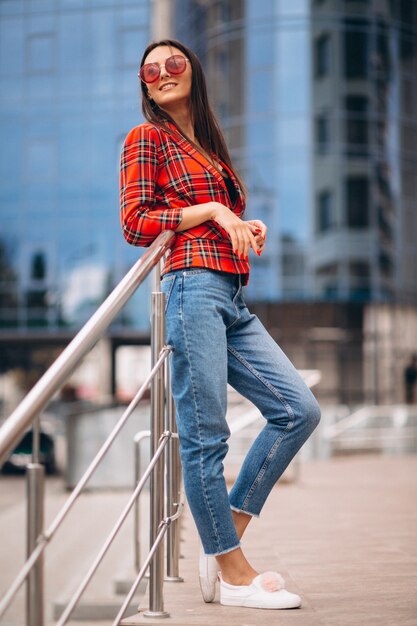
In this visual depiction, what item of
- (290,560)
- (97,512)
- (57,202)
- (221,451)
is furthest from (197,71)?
(57,202)

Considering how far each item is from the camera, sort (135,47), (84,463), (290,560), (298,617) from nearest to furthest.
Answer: (298,617), (290,560), (84,463), (135,47)

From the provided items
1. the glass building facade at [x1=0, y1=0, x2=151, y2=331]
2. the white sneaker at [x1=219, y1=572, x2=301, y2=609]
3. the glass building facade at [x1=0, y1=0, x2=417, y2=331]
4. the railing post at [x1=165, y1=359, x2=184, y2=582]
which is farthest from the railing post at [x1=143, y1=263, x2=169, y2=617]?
the glass building facade at [x1=0, y1=0, x2=151, y2=331]

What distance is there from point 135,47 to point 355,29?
6.98m

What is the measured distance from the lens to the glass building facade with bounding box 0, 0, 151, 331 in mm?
29078

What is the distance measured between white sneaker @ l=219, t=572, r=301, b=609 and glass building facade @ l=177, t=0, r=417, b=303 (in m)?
22.0

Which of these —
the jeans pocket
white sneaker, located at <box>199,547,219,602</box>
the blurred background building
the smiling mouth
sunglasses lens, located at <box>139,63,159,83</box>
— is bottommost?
white sneaker, located at <box>199,547,219,602</box>

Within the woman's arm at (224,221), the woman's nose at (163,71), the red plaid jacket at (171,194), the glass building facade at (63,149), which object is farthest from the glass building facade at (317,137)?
the woman's arm at (224,221)

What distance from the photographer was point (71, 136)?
1155 inches

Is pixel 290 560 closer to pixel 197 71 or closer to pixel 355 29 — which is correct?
pixel 197 71

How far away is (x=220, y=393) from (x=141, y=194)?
68 cm

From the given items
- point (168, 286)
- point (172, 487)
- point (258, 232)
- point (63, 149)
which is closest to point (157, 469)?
point (172, 487)

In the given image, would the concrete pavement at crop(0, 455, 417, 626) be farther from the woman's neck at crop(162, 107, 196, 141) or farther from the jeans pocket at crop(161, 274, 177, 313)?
the woman's neck at crop(162, 107, 196, 141)

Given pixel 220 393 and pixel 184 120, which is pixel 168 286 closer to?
pixel 220 393

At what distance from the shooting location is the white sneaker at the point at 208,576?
308cm
